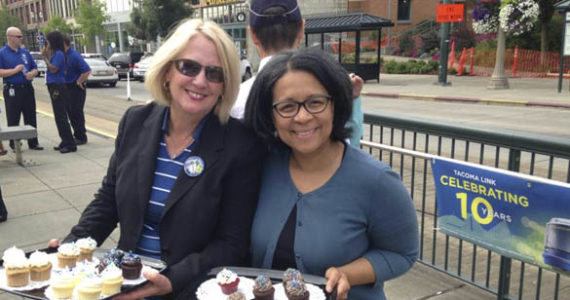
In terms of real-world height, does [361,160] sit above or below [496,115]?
above

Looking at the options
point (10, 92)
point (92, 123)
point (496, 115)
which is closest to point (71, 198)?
point (10, 92)

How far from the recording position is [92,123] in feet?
40.5

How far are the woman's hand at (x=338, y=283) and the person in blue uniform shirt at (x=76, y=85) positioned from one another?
27.3ft

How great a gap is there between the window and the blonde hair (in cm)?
4394

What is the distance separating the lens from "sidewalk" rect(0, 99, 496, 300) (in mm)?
3871

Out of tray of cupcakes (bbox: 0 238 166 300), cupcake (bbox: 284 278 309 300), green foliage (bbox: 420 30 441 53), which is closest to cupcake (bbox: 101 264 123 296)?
tray of cupcakes (bbox: 0 238 166 300)

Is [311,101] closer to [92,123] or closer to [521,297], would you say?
[521,297]

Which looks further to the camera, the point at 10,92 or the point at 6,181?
the point at 10,92

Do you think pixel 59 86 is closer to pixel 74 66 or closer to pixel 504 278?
pixel 74 66

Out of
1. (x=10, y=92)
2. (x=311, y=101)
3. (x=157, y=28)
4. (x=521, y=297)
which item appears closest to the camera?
(x=311, y=101)

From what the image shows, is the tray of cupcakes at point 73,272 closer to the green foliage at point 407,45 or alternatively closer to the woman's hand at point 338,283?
the woman's hand at point 338,283

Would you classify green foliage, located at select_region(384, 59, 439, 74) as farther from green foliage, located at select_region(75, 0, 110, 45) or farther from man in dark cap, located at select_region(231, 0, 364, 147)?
green foliage, located at select_region(75, 0, 110, 45)

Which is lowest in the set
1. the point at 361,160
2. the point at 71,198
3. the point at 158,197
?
the point at 71,198

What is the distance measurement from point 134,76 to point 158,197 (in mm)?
27878
